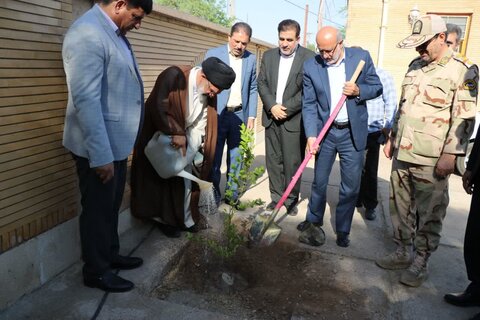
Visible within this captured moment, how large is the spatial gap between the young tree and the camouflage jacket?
2886 cm

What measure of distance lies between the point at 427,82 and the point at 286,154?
1719 mm

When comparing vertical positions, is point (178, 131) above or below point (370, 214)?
above

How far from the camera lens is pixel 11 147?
2.20 m

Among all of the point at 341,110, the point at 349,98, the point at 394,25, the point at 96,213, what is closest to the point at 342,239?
the point at 341,110

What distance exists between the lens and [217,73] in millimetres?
2988


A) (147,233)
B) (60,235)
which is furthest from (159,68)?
(60,235)

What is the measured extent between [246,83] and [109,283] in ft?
8.33

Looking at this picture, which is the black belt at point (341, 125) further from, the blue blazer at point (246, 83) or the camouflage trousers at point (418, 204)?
the blue blazer at point (246, 83)

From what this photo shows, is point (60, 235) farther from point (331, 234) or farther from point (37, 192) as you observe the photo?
point (331, 234)

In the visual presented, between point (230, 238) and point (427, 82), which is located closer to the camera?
point (427, 82)

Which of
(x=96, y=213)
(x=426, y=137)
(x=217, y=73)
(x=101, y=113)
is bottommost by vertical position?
(x=96, y=213)

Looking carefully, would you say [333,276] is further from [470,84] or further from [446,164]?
[470,84]

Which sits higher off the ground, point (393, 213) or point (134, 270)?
point (393, 213)

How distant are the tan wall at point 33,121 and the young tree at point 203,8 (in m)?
29.2
